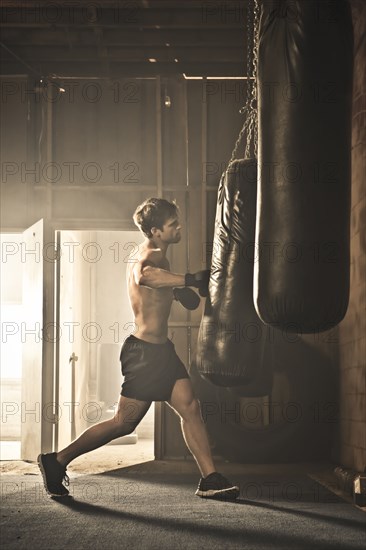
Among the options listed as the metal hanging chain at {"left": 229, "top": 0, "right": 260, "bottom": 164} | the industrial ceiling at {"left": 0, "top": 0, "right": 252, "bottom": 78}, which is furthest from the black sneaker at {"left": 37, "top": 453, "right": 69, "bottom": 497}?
the industrial ceiling at {"left": 0, "top": 0, "right": 252, "bottom": 78}

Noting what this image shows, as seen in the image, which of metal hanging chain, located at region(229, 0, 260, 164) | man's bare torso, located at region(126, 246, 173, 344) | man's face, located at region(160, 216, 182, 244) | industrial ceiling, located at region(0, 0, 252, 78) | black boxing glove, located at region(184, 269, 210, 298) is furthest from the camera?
industrial ceiling, located at region(0, 0, 252, 78)

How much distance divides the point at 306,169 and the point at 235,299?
1.08 meters

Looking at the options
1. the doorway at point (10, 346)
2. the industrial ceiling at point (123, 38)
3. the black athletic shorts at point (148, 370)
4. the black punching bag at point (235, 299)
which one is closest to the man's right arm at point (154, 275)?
the black athletic shorts at point (148, 370)

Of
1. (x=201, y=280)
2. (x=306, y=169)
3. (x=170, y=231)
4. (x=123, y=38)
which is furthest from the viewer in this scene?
(x=123, y=38)

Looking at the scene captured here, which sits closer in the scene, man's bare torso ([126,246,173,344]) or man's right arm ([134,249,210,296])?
man's right arm ([134,249,210,296])

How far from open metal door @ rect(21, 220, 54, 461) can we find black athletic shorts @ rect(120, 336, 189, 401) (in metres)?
2.06

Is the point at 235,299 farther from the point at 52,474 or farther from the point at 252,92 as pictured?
the point at 52,474

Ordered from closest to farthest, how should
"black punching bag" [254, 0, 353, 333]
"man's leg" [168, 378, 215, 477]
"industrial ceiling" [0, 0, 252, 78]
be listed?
"black punching bag" [254, 0, 353, 333] → "man's leg" [168, 378, 215, 477] → "industrial ceiling" [0, 0, 252, 78]

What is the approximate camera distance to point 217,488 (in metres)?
4.18

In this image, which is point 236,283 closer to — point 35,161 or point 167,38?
point 167,38

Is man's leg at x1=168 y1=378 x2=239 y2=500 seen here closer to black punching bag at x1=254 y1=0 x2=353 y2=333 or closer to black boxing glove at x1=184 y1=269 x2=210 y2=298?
black boxing glove at x1=184 y1=269 x2=210 y2=298

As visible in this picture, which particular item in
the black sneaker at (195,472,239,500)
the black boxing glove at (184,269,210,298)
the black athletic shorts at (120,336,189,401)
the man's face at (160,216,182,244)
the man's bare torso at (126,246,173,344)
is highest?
the man's face at (160,216,182,244)

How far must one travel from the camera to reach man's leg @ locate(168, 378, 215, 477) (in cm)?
421

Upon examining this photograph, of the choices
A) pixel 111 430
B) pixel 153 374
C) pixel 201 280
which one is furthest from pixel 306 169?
pixel 111 430
